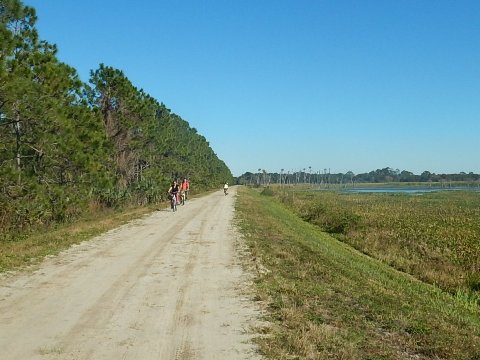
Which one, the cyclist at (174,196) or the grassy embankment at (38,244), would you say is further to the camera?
the cyclist at (174,196)

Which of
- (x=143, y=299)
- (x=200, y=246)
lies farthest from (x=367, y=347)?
(x=200, y=246)

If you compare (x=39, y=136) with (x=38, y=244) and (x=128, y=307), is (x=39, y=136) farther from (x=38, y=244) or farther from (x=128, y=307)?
(x=128, y=307)

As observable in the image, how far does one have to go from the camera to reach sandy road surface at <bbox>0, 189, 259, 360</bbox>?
18.4ft

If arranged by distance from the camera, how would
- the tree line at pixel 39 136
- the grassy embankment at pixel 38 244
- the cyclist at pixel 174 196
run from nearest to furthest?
the grassy embankment at pixel 38 244 < the tree line at pixel 39 136 < the cyclist at pixel 174 196

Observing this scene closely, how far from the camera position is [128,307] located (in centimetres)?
734

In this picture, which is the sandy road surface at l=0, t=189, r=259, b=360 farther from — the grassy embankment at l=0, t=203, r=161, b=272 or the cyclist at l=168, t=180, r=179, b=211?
the cyclist at l=168, t=180, r=179, b=211

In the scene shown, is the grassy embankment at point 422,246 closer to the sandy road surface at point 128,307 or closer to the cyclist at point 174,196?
the sandy road surface at point 128,307

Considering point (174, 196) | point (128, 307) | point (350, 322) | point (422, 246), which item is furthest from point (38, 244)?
point (422, 246)

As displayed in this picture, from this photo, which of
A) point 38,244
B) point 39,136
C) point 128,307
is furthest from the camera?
point 39,136

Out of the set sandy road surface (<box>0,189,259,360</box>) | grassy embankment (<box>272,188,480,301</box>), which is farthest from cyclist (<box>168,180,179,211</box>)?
sandy road surface (<box>0,189,259,360</box>)

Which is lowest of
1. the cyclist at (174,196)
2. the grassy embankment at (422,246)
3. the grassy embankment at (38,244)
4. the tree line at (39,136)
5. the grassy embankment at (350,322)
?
the grassy embankment at (422,246)

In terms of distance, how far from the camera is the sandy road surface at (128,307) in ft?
18.4

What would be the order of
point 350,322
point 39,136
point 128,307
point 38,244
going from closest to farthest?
1. point 350,322
2. point 128,307
3. point 38,244
4. point 39,136

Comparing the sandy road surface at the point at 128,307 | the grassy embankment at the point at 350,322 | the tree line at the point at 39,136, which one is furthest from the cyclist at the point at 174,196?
the grassy embankment at the point at 350,322
